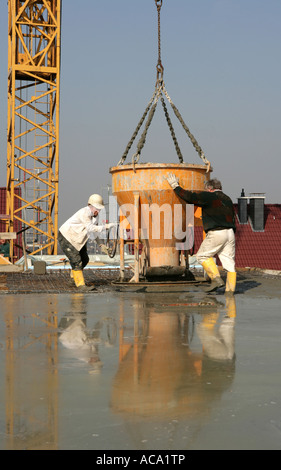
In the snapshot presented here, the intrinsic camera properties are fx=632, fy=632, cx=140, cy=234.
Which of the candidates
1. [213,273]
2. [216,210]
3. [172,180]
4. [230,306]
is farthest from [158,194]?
[230,306]

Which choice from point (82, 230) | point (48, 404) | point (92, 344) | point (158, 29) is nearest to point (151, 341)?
point (92, 344)

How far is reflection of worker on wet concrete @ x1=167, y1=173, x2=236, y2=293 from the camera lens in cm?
921

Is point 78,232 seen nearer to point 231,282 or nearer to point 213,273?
point 213,273

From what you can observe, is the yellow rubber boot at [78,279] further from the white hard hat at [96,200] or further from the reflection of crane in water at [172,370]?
the reflection of crane in water at [172,370]

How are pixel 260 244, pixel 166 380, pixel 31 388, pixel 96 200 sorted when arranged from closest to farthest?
1. pixel 31 388
2. pixel 166 380
3. pixel 96 200
4. pixel 260 244

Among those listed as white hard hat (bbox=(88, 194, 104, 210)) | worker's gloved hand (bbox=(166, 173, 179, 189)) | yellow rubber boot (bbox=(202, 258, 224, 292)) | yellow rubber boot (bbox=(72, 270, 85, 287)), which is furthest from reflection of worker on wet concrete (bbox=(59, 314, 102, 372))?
worker's gloved hand (bbox=(166, 173, 179, 189))

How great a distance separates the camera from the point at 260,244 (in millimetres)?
45781

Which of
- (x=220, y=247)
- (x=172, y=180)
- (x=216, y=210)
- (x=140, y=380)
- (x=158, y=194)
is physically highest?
(x=172, y=180)

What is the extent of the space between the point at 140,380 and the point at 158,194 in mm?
6761

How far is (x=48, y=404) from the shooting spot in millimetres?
3289

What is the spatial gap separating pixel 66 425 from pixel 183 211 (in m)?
8.03

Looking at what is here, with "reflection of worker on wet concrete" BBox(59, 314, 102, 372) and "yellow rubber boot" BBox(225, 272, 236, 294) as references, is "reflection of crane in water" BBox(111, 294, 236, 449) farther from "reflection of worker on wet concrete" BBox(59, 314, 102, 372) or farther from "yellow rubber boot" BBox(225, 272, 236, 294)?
"yellow rubber boot" BBox(225, 272, 236, 294)
